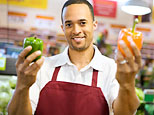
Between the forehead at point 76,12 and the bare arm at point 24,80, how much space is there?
1.74 feet

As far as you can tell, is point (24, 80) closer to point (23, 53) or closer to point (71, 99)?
point (23, 53)

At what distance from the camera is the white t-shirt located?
1849mm

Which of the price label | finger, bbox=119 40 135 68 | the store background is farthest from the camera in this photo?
the store background

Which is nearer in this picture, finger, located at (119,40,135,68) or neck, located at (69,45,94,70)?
finger, located at (119,40,135,68)

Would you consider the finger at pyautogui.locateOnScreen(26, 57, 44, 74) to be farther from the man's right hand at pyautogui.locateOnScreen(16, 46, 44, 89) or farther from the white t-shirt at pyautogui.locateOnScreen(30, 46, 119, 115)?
the white t-shirt at pyautogui.locateOnScreen(30, 46, 119, 115)

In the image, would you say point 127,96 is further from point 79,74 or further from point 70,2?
point 70,2

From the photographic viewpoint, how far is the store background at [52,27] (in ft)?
12.3

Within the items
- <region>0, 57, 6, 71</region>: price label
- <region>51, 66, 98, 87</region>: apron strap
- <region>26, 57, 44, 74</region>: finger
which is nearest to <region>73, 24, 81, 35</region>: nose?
<region>51, 66, 98, 87</region>: apron strap

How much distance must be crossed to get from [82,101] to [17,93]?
541 millimetres

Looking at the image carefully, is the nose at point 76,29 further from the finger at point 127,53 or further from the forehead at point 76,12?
the finger at point 127,53

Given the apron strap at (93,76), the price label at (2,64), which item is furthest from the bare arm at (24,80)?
the price label at (2,64)

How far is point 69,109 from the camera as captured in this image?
184 centimetres

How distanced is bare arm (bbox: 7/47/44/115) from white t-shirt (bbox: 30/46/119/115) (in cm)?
24

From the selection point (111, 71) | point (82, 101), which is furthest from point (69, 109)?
point (111, 71)
